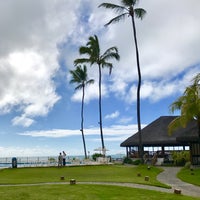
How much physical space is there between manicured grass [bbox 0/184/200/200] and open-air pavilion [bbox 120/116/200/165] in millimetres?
15686

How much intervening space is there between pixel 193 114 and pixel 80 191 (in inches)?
514

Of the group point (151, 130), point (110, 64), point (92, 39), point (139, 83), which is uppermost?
point (92, 39)

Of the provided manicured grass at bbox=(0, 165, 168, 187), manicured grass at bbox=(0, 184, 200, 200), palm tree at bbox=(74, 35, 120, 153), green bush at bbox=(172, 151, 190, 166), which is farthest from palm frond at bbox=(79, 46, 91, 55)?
manicured grass at bbox=(0, 184, 200, 200)

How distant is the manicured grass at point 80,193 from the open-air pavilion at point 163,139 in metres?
15.7

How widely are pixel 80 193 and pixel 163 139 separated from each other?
23187 millimetres

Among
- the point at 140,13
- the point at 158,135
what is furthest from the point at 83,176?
the point at 158,135

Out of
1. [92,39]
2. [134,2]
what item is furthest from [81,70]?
[134,2]

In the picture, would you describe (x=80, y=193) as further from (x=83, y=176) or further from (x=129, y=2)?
(x=129, y=2)

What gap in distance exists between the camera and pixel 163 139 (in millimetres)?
35594

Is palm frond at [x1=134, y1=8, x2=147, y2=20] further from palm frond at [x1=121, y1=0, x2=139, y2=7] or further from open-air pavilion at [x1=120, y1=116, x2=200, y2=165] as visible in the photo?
open-air pavilion at [x1=120, y1=116, x2=200, y2=165]

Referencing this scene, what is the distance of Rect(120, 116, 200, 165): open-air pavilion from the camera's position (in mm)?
29672

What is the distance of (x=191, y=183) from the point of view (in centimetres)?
1816

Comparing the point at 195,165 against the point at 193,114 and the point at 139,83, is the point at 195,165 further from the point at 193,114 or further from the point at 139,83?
the point at 139,83

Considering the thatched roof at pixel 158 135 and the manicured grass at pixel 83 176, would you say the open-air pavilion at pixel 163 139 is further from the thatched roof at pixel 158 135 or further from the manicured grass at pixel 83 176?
the manicured grass at pixel 83 176
